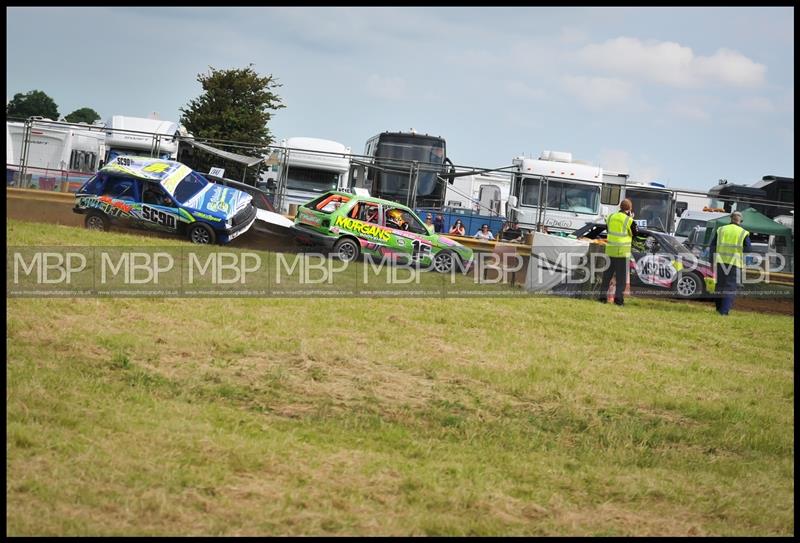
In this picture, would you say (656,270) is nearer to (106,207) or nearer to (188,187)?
(188,187)

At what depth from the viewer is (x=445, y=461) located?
7.25 metres

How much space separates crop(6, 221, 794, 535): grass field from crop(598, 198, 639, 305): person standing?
229 centimetres

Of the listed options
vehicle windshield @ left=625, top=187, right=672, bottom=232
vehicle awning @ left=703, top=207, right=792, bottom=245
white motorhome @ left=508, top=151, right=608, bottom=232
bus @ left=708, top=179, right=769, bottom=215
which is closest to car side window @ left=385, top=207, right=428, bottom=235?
white motorhome @ left=508, top=151, right=608, bottom=232

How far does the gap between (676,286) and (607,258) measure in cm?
201

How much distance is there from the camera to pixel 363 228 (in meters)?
18.8

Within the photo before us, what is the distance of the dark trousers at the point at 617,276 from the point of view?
1570cm

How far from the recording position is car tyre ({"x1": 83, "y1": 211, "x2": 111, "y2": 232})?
63.4 ft

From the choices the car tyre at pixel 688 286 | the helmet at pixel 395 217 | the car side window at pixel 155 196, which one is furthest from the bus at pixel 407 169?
the car tyre at pixel 688 286

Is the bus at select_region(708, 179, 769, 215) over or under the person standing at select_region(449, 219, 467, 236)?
over

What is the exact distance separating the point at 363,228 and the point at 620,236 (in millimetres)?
5500

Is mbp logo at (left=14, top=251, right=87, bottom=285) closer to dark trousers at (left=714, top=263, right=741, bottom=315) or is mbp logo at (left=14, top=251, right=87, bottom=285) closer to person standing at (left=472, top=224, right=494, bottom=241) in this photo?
dark trousers at (left=714, top=263, right=741, bottom=315)

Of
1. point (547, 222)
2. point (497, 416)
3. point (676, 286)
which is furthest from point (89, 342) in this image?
point (547, 222)

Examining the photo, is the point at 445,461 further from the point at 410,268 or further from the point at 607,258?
the point at 410,268

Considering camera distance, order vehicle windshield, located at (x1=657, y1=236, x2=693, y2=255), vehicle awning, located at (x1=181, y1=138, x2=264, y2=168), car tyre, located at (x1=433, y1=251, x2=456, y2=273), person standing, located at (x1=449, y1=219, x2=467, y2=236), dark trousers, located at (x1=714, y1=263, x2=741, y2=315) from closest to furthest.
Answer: dark trousers, located at (x1=714, y1=263, x2=741, y2=315), vehicle windshield, located at (x1=657, y1=236, x2=693, y2=255), car tyre, located at (x1=433, y1=251, x2=456, y2=273), person standing, located at (x1=449, y1=219, x2=467, y2=236), vehicle awning, located at (x1=181, y1=138, x2=264, y2=168)
